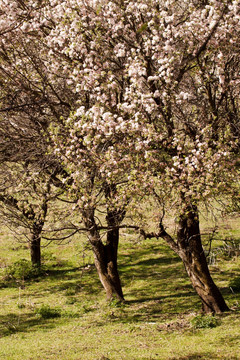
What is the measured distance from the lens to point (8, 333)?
13.2m

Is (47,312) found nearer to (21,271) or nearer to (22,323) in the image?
(22,323)

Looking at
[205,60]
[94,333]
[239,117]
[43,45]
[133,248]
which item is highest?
[43,45]

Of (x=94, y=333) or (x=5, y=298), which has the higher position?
(x=5, y=298)

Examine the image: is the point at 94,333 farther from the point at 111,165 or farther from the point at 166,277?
the point at 166,277

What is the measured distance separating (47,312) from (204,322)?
20.1 feet

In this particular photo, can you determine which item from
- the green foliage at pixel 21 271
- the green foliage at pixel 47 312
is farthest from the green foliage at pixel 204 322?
the green foliage at pixel 21 271

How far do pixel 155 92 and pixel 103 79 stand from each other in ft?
8.09

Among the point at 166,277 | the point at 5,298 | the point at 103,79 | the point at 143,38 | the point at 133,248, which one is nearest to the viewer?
the point at 143,38

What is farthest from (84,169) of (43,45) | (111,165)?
(43,45)

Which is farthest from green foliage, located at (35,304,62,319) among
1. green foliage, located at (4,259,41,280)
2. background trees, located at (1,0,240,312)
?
green foliage, located at (4,259,41,280)

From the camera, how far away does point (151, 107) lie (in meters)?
10.9

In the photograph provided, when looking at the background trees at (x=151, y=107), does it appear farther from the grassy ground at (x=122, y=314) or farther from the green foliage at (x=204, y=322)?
the grassy ground at (x=122, y=314)

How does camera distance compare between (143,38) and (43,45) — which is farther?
(43,45)

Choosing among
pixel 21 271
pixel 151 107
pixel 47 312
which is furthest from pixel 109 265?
pixel 151 107
